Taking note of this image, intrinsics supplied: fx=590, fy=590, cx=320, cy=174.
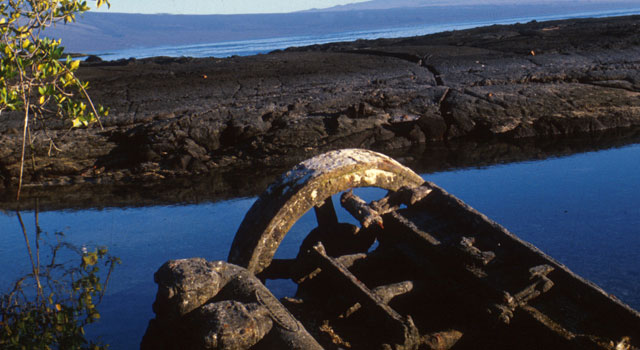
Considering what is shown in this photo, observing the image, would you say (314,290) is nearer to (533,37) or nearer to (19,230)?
(19,230)

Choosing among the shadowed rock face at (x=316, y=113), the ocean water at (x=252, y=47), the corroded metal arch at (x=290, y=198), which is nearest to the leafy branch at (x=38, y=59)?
the shadowed rock face at (x=316, y=113)

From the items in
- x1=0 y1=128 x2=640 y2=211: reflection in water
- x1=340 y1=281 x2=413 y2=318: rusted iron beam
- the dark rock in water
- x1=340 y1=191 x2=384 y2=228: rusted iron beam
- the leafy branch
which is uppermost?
the leafy branch

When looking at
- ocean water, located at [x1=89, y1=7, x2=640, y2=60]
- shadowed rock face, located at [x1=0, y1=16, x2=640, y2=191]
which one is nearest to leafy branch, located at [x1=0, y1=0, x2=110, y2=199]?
shadowed rock face, located at [x1=0, y1=16, x2=640, y2=191]

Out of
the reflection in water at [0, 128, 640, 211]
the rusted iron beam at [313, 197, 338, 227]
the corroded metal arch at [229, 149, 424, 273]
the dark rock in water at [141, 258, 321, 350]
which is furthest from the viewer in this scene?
the reflection in water at [0, 128, 640, 211]

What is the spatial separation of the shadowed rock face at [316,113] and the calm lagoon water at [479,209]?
4.52 feet

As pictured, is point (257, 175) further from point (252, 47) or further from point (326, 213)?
point (252, 47)

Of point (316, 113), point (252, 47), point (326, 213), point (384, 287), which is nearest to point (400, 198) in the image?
point (326, 213)

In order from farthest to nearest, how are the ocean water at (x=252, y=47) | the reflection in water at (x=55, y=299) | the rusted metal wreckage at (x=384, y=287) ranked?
1. the ocean water at (x=252, y=47)
2. the reflection in water at (x=55, y=299)
3. the rusted metal wreckage at (x=384, y=287)

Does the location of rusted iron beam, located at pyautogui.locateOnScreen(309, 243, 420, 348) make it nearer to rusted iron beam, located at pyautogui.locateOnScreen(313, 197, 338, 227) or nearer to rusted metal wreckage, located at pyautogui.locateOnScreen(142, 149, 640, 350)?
rusted metal wreckage, located at pyautogui.locateOnScreen(142, 149, 640, 350)

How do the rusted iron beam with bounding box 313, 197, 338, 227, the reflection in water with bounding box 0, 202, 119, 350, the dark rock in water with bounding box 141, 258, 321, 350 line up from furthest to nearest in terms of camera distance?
the rusted iron beam with bounding box 313, 197, 338, 227, the reflection in water with bounding box 0, 202, 119, 350, the dark rock in water with bounding box 141, 258, 321, 350

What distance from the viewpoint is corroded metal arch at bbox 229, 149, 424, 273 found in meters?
3.42

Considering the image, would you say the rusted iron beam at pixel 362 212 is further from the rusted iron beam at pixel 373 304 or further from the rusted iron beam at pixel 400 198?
the rusted iron beam at pixel 373 304

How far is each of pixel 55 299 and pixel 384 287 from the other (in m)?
2.50

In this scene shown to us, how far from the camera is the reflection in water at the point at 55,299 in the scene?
11.8ft
